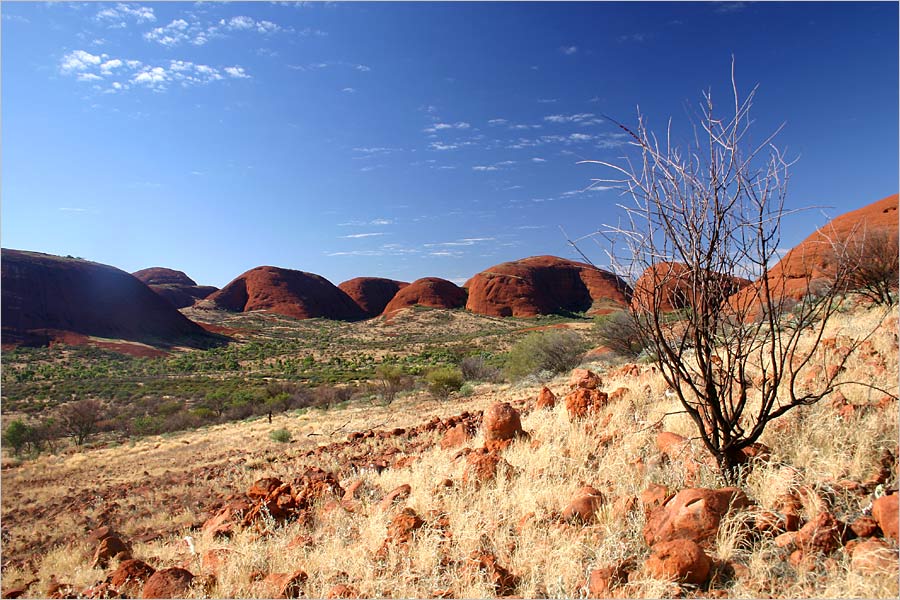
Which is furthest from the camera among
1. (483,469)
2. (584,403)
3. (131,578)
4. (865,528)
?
(584,403)

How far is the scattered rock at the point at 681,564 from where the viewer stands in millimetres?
2502

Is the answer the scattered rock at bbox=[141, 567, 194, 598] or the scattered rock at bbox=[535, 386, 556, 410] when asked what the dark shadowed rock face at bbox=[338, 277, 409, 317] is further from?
the scattered rock at bbox=[141, 567, 194, 598]

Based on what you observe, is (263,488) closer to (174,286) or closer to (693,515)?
(693,515)

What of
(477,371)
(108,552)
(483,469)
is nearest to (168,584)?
(108,552)

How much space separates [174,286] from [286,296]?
81.5ft

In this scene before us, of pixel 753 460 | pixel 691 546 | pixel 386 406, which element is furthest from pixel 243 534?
pixel 386 406

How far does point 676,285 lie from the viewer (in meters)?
3.77

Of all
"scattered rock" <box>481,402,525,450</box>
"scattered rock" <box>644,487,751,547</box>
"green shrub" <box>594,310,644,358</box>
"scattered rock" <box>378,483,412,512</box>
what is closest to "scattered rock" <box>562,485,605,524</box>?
"scattered rock" <box>644,487,751,547</box>

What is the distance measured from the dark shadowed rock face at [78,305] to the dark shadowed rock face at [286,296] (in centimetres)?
2934

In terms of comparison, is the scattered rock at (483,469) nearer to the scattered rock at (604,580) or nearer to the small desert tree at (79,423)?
the scattered rock at (604,580)

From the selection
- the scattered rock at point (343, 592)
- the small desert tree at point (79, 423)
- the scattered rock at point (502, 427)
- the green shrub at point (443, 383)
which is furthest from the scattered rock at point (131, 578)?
the small desert tree at point (79, 423)

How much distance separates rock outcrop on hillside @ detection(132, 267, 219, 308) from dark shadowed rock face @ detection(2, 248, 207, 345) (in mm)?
23037

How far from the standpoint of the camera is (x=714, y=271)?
3.59 m

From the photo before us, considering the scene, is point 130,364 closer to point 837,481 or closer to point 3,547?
point 3,547
